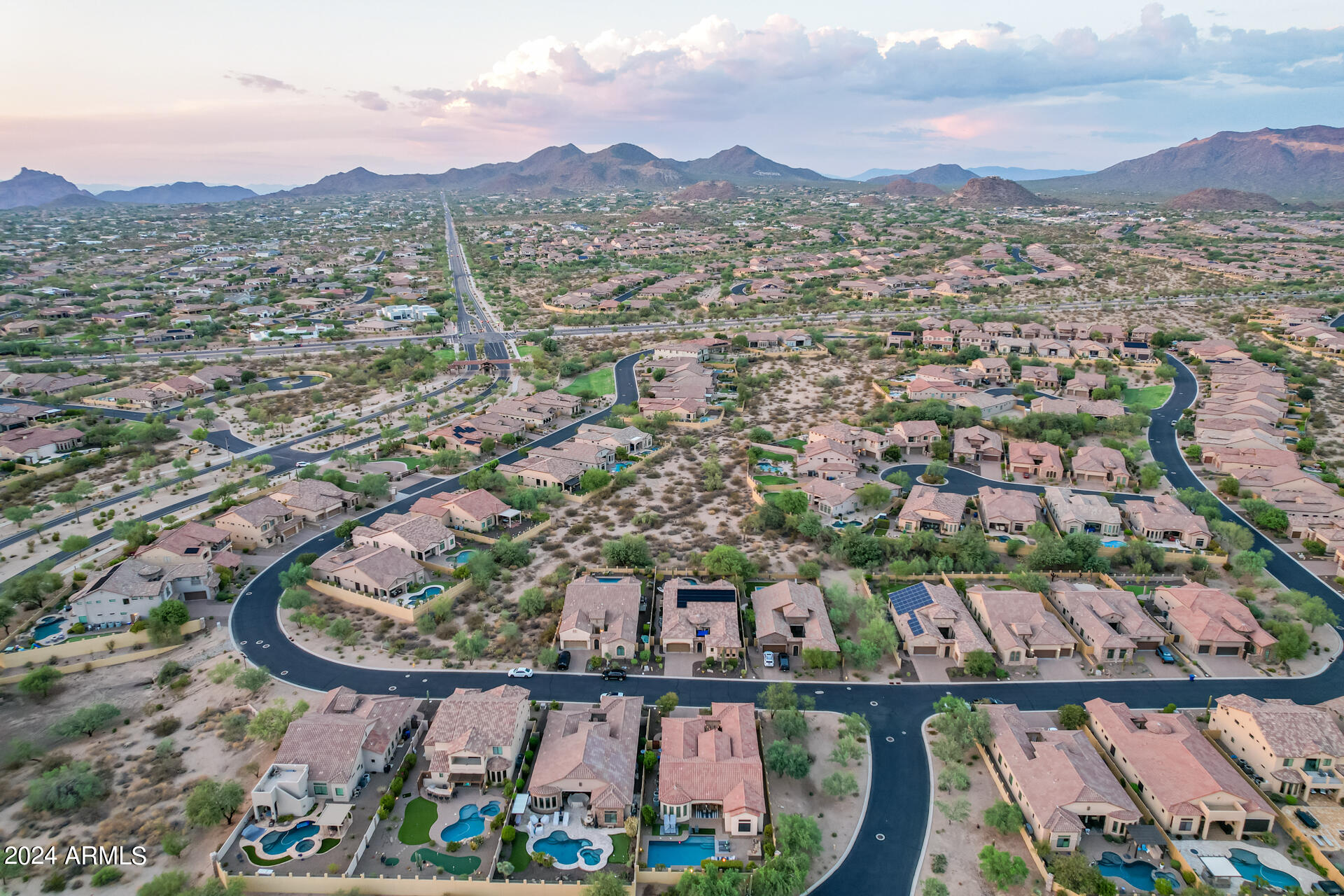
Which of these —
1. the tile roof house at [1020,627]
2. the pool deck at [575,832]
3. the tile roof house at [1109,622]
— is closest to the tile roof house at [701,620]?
the pool deck at [575,832]

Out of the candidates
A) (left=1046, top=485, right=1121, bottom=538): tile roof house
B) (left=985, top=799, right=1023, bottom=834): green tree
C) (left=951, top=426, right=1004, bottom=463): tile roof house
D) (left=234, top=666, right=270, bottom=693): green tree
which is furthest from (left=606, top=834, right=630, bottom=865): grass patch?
(left=951, top=426, right=1004, bottom=463): tile roof house

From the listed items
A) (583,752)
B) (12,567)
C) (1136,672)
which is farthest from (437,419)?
(1136,672)

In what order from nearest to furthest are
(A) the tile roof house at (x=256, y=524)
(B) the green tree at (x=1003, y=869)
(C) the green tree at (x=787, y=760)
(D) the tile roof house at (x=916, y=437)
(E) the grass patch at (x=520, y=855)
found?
(B) the green tree at (x=1003, y=869) → (E) the grass patch at (x=520, y=855) → (C) the green tree at (x=787, y=760) → (A) the tile roof house at (x=256, y=524) → (D) the tile roof house at (x=916, y=437)

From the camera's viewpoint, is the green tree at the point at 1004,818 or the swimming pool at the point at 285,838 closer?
the swimming pool at the point at 285,838

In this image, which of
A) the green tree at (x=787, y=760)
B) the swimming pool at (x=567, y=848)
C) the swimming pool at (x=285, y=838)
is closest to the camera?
the swimming pool at (x=567, y=848)

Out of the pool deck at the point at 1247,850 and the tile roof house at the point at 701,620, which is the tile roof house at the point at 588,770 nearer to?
the tile roof house at the point at 701,620

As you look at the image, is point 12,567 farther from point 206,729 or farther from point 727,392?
point 727,392
